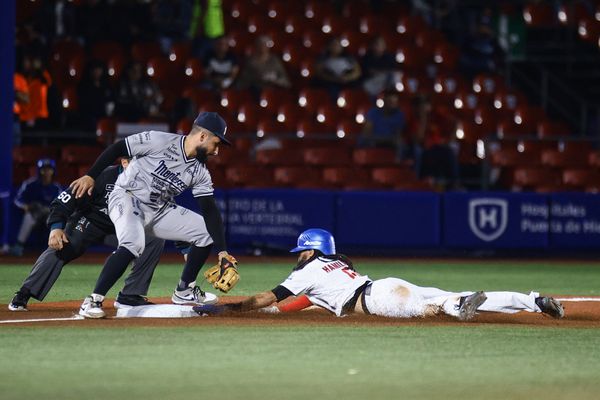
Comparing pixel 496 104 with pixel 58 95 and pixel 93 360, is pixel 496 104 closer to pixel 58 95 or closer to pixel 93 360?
pixel 58 95

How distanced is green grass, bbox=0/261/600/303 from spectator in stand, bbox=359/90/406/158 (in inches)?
130

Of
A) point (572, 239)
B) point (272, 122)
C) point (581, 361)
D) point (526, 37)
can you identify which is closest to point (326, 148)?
point (272, 122)

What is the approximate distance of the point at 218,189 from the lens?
2000cm

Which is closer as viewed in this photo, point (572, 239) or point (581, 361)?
point (581, 361)

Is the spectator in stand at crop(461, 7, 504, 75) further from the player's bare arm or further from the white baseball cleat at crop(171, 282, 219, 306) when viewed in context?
the player's bare arm

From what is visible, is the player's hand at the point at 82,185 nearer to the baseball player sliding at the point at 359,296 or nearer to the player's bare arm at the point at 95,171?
the player's bare arm at the point at 95,171

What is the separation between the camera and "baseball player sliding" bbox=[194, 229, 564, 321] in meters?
9.97

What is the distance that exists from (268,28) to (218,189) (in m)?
5.47

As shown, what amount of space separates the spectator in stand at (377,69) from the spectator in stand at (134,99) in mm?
4410

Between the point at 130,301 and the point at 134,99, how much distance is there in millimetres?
9946

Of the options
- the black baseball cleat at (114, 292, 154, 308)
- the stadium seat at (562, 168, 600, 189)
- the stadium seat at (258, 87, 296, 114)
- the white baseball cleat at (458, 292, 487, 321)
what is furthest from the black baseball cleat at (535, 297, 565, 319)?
the stadium seat at (258, 87, 296, 114)

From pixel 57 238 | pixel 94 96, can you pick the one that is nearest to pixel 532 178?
pixel 94 96

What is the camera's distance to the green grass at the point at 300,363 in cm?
692

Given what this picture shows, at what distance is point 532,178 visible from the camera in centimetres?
2136
